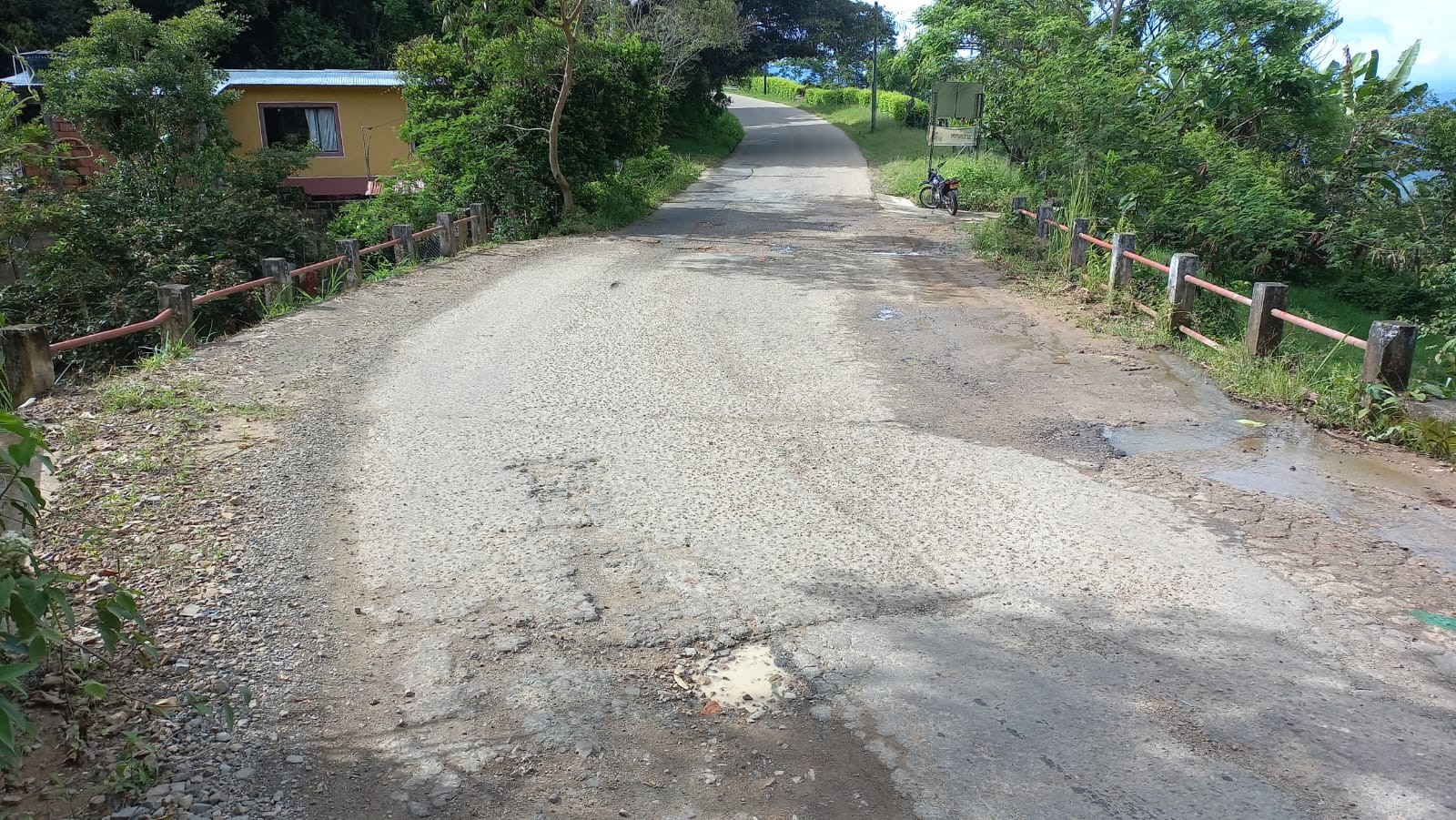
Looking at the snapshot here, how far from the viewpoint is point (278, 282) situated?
1056 cm

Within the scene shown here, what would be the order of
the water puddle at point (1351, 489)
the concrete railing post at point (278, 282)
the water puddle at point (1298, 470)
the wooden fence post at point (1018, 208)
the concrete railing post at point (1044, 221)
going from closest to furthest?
the water puddle at point (1351, 489), the water puddle at point (1298, 470), the concrete railing post at point (278, 282), the concrete railing post at point (1044, 221), the wooden fence post at point (1018, 208)

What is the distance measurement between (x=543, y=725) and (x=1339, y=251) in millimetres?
17300

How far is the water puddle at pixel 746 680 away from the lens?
377cm

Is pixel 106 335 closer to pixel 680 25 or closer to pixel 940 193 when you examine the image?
pixel 940 193

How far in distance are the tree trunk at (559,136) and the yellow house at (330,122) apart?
904 cm

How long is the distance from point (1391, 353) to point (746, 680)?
5642mm

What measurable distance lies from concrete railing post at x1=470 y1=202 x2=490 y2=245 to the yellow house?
10.0m

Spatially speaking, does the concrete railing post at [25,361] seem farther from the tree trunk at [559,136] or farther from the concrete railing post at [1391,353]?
the tree trunk at [559,136]

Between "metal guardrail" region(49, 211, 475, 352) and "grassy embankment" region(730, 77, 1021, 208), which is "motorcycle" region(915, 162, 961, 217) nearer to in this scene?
"grassy embankment" region(730, 77, 1021, 208)

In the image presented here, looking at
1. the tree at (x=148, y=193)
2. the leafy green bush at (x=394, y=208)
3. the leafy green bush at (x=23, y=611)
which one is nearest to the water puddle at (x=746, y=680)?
the leafy green bush at (x=23, y=611)

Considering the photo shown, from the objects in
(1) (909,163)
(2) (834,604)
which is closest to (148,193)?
(2) (834,604)

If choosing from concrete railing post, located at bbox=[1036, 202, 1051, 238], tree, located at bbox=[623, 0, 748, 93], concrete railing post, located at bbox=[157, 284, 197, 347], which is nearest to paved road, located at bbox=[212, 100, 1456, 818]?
concrete railing post, located at bbox=[157, 284, 197, 347]

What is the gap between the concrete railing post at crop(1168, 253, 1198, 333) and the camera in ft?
30.3

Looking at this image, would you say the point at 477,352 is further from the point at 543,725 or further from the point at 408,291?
the point at 543,725
